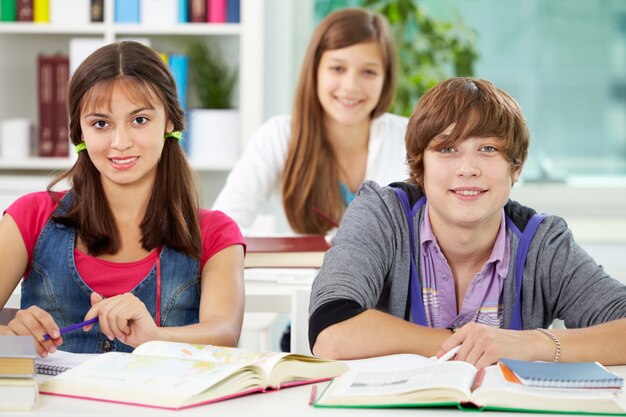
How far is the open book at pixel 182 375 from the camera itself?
1.29m

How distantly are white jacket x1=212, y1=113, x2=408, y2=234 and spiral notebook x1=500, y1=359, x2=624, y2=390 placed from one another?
5.56 feet

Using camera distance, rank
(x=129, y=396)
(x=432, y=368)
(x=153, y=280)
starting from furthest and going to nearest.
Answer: (x=153, y=280), (x=432, y=368), (x=129, y=396)

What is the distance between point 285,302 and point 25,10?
212 cm

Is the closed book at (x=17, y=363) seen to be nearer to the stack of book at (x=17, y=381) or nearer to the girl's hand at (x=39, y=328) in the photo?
the stack of book at (x=17, y=381)

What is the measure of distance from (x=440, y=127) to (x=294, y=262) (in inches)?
26.1

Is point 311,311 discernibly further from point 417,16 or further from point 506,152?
point 417,16

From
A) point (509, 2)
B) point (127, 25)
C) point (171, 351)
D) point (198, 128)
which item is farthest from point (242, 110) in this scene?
point (171, 351)

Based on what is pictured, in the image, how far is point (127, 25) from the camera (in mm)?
3730

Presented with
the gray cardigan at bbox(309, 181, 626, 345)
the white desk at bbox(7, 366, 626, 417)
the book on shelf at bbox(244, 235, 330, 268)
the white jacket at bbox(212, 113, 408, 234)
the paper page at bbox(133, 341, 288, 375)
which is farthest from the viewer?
the white jacket at bbox(212, 113, 408, 234)

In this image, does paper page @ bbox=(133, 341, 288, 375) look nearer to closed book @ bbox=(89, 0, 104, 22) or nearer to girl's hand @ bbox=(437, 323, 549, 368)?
girl's hand @ bbox=(437, 323, 549, 368)

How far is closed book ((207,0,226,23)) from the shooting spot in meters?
3.73

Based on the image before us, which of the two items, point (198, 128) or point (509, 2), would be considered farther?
point (509, 2)

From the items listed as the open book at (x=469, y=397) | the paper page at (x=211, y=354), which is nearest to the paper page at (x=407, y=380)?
the open book at (x=469, y=397)

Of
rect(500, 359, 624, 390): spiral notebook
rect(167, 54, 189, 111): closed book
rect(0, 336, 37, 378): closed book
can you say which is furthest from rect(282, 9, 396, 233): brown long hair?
rect(0, 336, 37, 378): closed book
